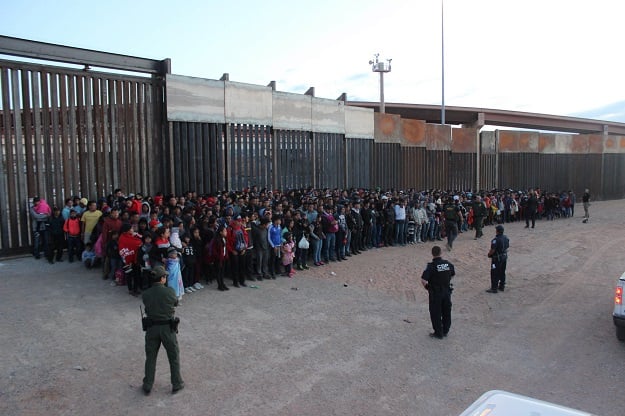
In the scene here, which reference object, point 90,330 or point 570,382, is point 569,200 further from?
point 90,330

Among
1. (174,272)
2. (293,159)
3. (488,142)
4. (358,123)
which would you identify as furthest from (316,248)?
(488,142)

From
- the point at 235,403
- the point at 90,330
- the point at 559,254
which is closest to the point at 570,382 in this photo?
the point at 235,403

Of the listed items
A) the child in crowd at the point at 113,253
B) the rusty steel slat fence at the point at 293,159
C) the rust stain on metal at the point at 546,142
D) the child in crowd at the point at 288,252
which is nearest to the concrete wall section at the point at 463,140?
the rust stain on metal at the point at 546,142

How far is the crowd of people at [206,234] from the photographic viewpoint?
9.80m

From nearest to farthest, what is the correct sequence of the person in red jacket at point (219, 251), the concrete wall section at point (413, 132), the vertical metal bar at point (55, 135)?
the person in red jacket at point (219, 251)
the vertical metal bar at point (55, 135)
the concrete wall section at point (413, 132)

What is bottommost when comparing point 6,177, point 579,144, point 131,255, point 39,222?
point 131,255

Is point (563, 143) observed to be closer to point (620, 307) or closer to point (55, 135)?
point (620, 307)

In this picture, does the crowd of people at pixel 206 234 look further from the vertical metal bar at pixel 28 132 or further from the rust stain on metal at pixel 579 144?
the rust stain on metal at pixel 579 144

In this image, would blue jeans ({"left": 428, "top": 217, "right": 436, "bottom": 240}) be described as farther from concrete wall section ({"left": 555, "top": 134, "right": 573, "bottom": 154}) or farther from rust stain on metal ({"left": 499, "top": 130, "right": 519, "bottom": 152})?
concrete wall section ({"left": 555, "top": 134, "right": 573, "bottom": 154})

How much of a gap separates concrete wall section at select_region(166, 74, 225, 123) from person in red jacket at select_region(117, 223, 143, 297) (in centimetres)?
774

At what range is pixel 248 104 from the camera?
19.3 metres

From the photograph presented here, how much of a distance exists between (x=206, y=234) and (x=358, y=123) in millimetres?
16002

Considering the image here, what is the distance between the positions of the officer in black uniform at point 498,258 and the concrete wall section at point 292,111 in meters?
12.0

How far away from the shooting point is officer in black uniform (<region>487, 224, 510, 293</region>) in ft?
35.9
